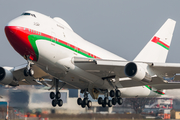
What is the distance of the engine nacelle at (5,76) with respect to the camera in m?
28.1

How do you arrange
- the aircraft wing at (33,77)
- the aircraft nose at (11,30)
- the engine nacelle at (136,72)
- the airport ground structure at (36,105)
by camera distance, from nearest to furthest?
the aircraft nose at (11,30) → the engine nacelle at (136,72) → the aircraft wing at (33,77) → the airport ground structure at (36,105)

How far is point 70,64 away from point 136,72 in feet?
Answer: 16.7

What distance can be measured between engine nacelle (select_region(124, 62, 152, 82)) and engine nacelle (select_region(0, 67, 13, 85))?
1165cm

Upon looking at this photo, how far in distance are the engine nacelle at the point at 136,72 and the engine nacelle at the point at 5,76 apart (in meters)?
11.7

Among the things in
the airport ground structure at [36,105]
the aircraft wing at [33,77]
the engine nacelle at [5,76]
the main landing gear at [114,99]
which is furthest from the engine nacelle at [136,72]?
the engine nacelle at [5,76]

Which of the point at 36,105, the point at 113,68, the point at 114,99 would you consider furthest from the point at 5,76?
the point at 113,68

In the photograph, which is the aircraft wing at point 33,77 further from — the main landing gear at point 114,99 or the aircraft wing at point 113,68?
the aircraft wing at point 113,68

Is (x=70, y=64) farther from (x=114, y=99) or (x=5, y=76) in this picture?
(x=5, y=76)

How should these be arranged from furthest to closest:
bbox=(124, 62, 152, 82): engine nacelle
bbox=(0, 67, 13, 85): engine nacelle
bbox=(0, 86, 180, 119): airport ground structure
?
bbox=(0, 86, 180, 119): airport ground structure → bbox=(0, 67, 13, 85): engine nacelle → bbox=(124, 62, 152, 82): engine nacelle

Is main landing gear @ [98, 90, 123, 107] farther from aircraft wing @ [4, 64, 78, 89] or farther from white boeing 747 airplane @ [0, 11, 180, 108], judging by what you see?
aircraft wing @ [4, 64, 78, 89]

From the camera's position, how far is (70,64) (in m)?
23.0

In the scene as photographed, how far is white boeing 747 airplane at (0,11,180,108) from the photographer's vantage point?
69.3ft

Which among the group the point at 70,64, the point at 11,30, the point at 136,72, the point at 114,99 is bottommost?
the point at 114,99

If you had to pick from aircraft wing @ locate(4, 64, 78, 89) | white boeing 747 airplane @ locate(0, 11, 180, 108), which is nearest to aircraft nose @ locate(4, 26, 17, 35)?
white boeing 747 airplane @ locate(0, 11, 180, 108)
